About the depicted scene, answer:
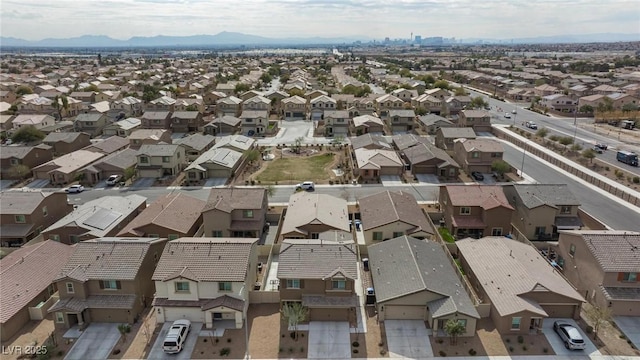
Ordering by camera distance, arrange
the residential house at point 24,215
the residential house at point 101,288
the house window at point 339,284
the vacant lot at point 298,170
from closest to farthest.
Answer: the residential house at point 101,288 < the house window at point 339,284 < the residential house at point 24,215 < the vacant lot at point 298,170

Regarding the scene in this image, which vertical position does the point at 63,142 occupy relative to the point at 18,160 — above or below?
above

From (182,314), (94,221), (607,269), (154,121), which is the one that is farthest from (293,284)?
(154,121)

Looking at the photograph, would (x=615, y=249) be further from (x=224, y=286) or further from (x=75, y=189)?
(x=75, y=189)

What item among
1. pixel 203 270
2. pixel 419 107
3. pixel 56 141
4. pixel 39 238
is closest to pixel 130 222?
pixel 39 238

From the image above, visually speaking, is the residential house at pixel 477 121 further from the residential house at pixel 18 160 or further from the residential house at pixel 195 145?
the residential house at pixel 18 160

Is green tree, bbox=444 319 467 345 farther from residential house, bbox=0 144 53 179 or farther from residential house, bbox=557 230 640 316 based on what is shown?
residential house, bbox=0 144 53 179

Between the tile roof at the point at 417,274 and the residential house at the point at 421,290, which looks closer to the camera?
the residential house at the point at 421,290

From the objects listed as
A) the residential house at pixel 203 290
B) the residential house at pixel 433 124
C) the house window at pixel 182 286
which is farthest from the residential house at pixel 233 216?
the residential house at pixel 433 124

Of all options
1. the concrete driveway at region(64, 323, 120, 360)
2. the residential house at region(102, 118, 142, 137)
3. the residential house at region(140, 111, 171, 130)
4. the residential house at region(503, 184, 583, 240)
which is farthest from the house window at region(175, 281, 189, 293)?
the residential house at region(140, 111, 171, 130)
